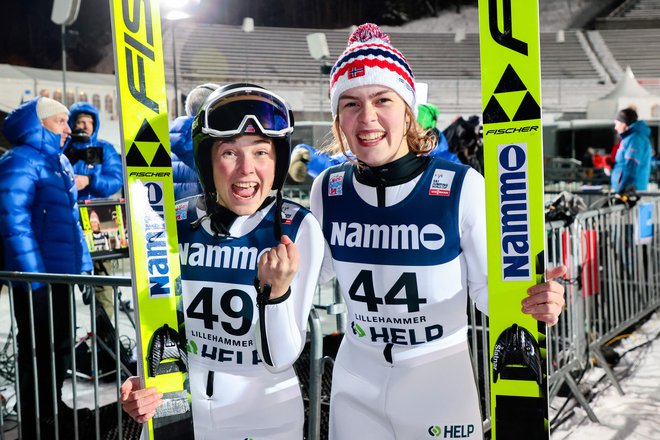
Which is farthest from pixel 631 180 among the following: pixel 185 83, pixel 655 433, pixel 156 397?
pixel 185 83

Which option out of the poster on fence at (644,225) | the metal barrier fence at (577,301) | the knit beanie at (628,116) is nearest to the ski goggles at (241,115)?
the metal barrier fence at (577,301)

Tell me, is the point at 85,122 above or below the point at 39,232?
above

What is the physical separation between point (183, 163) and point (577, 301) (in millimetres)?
2791

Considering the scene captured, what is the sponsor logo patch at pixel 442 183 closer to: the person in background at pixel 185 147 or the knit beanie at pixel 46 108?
the person in background at pixel 185 147

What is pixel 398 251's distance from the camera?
1.46m

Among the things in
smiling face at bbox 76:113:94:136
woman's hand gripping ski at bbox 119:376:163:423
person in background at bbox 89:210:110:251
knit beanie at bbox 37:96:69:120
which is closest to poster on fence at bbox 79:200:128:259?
person in background at bbox 89:210:110:251

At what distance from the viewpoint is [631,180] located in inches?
231

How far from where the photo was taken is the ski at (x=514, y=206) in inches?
50.7

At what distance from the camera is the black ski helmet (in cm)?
141

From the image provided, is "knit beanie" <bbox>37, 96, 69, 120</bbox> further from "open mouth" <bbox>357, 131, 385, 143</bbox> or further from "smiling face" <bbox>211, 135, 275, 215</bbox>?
"open mouth" <bbox>357, 131, 385, 143</bbox>

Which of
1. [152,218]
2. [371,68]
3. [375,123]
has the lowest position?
[152,218]

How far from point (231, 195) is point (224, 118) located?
0.18 metres

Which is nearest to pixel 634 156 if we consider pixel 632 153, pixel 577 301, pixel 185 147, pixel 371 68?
pixel 632 153

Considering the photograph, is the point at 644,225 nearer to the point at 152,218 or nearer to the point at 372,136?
the point at 372,136
